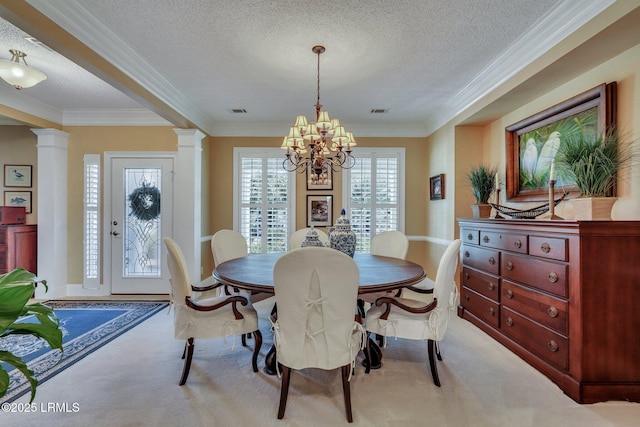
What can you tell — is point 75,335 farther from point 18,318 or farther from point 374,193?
point 374,193

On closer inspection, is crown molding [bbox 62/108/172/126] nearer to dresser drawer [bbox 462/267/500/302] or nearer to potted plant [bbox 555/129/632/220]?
dresser drawer [bbox 462/267/500/302]

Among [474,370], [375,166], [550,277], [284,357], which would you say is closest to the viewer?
[284,357]

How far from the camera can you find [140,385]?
2021 millimetres

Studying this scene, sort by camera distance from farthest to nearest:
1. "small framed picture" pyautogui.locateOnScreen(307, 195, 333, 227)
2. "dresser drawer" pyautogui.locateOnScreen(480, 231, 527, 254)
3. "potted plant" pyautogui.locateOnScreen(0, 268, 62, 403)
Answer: "small framed picture" pyautogui.locateOnScreen(307, 195, 333, 227) < "dresser drawer" pyautogui.locateOnScreen(480, 231, 527, 254) < "potted plant" pyautogui.locateOnScreen(0, 268, 62, 403)

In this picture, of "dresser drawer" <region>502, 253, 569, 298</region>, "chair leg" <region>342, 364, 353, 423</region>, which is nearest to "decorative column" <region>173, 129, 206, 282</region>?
"chair leg" <region>342, 364, 353, 423</region>

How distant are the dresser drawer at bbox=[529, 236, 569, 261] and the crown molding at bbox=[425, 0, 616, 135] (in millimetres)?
1380

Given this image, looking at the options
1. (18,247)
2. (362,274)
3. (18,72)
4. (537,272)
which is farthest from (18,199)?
(537,272)

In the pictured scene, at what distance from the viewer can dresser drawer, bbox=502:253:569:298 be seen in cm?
200

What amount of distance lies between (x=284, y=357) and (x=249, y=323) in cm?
51

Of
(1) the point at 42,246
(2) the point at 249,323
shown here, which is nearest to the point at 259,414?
(2) the point at 249,323

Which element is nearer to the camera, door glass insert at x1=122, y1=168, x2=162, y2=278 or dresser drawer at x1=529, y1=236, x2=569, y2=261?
dresser drawer at x1=529, y1=236, x2=569, y2=261

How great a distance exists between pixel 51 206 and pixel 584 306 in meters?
5.68

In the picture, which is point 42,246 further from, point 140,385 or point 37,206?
point 140,385

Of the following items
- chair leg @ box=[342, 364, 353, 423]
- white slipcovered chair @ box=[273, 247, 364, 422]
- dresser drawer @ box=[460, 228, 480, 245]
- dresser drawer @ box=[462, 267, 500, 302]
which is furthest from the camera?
dresser drawer @ box=[460, 228, 480, 245]
